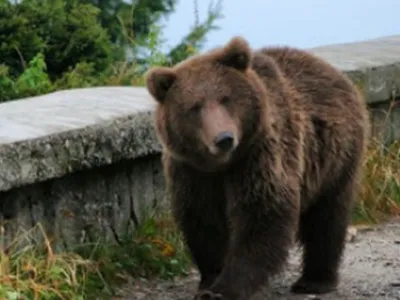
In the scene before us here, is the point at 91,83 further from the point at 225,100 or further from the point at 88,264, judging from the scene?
the point at 225,100

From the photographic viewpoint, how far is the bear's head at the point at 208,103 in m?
6.27

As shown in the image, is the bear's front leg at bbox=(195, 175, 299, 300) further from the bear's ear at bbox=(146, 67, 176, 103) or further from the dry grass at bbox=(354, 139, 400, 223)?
the dry grass at bbox=(354, 139, 400, 223)

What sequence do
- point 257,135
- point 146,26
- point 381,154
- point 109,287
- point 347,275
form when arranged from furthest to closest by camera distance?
1. point 146,26
2. point 381,154
3. point 347,275
4. point 109,287
5. point 257,135

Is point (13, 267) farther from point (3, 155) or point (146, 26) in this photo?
point (146, 26)

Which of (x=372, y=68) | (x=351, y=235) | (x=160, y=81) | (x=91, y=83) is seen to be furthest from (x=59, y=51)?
(x=160, y=81)

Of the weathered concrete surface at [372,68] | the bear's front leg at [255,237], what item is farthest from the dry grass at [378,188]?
the bear's front leg at [255,237]

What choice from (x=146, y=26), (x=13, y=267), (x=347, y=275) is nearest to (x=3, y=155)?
(x=13, y=267)

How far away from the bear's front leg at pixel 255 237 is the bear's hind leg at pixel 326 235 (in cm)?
67

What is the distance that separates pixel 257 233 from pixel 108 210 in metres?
1.14

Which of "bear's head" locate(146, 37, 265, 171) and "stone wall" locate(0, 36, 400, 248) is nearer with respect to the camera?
"bear's head" locate(146, 37, 265, 171)

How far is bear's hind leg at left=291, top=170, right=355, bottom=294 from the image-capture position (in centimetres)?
718

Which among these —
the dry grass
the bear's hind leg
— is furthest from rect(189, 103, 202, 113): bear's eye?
the dry grass

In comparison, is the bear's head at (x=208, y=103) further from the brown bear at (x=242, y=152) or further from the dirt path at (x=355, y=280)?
the dirt path at (x=355, y=280)

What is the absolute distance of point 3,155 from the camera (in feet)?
21.5
